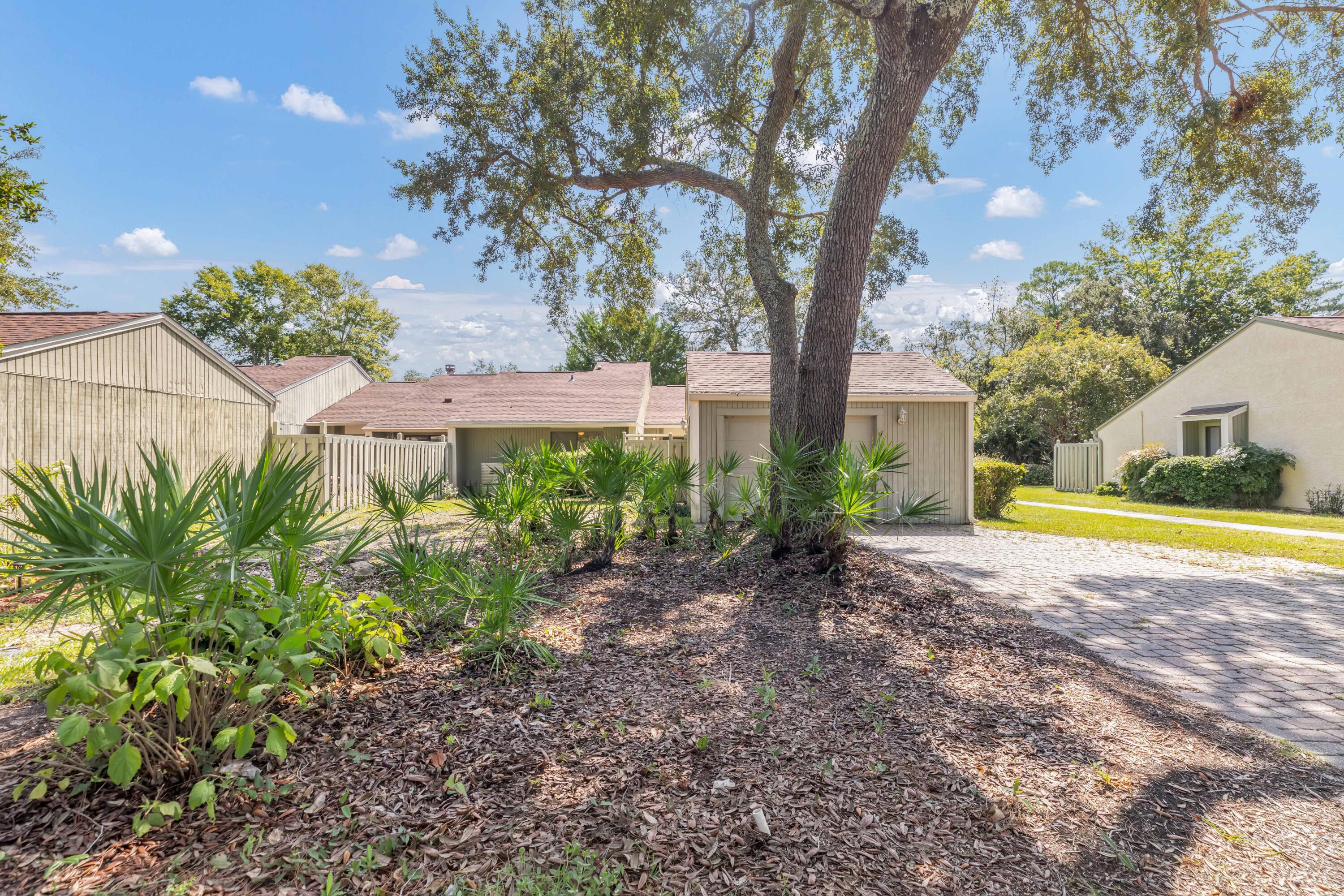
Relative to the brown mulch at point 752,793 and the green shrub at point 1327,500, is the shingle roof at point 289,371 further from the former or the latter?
the green shrub at point 1327,500

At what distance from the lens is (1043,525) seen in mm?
10602

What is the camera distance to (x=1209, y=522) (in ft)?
35.7

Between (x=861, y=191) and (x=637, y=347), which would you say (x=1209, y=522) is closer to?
(x=861, y=191)

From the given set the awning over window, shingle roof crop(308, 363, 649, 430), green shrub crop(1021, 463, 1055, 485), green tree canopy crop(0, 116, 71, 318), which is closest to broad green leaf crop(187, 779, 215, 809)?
green tree canopy crop(0, 116, 71, 318)

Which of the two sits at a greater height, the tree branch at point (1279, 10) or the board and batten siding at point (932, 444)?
the tree branch at point (1279, 10)

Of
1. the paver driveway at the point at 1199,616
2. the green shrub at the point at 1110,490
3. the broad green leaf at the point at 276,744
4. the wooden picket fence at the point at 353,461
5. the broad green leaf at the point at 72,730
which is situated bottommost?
the paver driveway at the point at 1199,616

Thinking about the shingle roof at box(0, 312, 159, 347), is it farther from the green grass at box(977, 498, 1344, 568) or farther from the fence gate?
the fence gate

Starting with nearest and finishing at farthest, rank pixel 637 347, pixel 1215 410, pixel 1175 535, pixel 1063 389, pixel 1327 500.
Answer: pixel 1175 535 < pixel 1327 500 < pixel 1215 410 < pixel 1063 389 < pixel 637 347

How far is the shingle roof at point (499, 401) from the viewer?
1778 cm

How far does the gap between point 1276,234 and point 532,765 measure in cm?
1098

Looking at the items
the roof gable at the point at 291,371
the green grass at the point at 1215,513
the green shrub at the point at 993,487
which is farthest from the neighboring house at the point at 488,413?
the green grass at the point at 1215,513

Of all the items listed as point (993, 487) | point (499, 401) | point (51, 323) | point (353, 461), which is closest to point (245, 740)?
point (353, 461)

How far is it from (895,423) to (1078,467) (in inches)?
503

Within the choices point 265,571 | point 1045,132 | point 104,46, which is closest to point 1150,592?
point 1045,132
